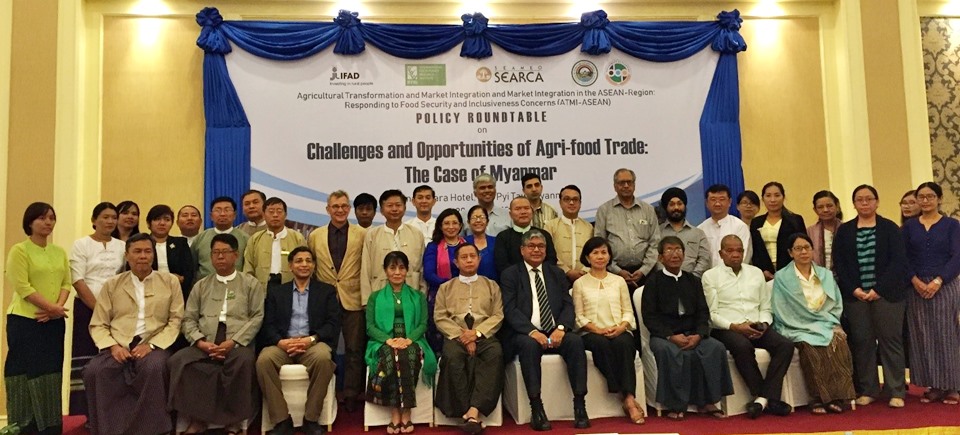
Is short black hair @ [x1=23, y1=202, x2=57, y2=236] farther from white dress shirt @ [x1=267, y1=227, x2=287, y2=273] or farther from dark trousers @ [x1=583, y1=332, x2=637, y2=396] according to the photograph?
dark trousers @ [x1=583, y1=332, x2=637, y2=396]

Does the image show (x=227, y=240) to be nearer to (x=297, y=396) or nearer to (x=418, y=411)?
(x=297, y=396)

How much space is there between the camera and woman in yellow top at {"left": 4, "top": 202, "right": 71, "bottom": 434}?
4.21 m

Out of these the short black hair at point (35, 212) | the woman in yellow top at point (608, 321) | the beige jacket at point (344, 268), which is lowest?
the woman in yellow top at point (608, 321)

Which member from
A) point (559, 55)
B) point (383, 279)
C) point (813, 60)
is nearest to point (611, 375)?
point (383, 279)

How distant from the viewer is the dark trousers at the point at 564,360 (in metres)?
4.29

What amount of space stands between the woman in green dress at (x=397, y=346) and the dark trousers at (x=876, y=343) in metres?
2.62

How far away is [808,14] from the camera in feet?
22.1

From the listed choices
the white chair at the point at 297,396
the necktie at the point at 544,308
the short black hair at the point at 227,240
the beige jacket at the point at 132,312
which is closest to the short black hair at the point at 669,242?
the necktie at the point at 544,308

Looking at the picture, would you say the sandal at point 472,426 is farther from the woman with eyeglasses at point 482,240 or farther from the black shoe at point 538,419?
the woman with eyeglasses at point 482,240

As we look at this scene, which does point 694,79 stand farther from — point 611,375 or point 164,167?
point 164,167

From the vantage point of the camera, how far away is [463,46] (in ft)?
20.9

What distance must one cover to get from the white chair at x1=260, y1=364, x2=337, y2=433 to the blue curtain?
2.29 m

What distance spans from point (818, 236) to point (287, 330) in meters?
3.54

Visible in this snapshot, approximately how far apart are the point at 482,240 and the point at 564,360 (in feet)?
3.32
